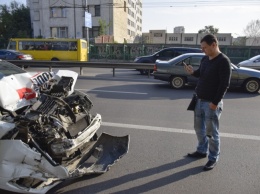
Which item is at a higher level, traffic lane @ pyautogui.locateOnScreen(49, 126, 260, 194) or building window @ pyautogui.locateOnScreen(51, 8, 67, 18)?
building window @ pyautogui.locateOnScreen(51, 8, 67, 18)

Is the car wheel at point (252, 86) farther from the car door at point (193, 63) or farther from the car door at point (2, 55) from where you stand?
the car door at point (2, 55)

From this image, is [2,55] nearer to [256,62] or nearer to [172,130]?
[256,62]

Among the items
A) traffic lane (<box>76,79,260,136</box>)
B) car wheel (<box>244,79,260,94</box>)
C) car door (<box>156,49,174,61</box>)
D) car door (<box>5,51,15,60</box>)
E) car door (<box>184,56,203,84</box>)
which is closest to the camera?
traffic lane (<box>76,79,260,136</box>)

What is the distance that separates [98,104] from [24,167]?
4.58 meters

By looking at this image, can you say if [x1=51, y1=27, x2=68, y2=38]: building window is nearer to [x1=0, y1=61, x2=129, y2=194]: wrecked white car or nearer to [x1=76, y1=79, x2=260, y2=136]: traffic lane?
[x1=76, y1=79, x2=260, y2=136]: traffic lane

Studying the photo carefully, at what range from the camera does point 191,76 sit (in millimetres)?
9688

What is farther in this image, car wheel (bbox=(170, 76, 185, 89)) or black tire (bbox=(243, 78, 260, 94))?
car wheel (bbox=(170, 76, 185, 89))

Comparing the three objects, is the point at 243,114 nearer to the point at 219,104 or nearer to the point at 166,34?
the point at 219,104

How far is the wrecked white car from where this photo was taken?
8.57ft

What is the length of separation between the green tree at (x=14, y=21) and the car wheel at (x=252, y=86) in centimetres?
3890

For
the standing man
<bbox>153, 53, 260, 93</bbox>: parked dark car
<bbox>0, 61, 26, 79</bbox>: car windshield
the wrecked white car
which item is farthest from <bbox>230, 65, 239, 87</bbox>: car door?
<bbox>0, 61, 26, 79</bbox>: car windshield

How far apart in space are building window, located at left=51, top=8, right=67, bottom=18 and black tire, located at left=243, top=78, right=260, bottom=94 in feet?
120

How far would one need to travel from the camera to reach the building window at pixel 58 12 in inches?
1600

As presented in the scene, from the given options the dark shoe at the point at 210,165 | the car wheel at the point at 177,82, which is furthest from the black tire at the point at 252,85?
the dark shoe at the point at 210,165
